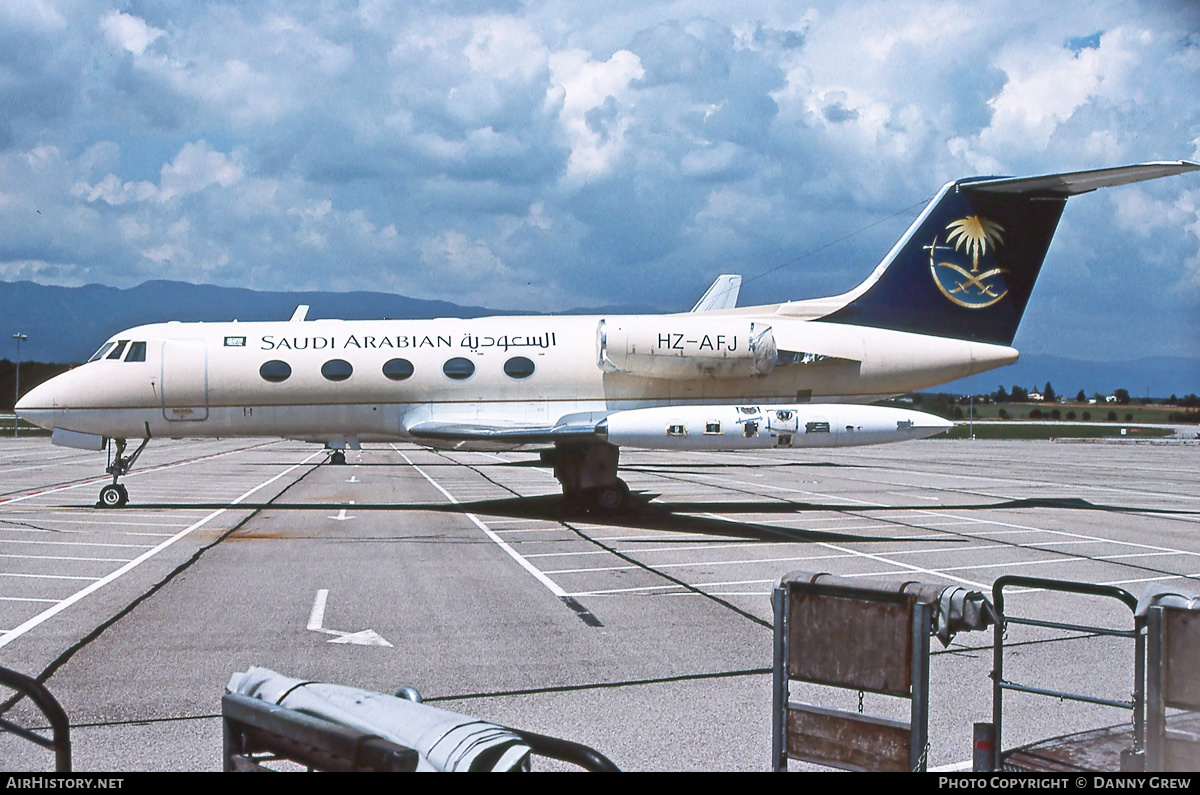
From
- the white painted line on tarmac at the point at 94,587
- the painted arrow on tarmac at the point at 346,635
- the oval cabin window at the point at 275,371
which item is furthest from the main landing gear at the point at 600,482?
the painted arrow on tarmac at the point at 346,635

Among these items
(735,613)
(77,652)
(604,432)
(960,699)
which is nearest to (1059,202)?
(604,432)

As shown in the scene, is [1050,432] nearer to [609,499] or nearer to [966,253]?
[966,253]

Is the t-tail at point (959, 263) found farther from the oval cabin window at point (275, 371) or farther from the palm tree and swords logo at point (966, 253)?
the oval cabin window at point (275, 371)

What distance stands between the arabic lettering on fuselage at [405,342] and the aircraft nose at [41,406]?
4196mm

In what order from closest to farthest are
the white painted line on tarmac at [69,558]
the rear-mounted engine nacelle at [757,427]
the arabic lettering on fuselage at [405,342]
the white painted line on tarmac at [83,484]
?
the white painted line on tarmac at [69,558] < the rear-mounted engine nacelle at [757,427] < the arabic lettering on fuselage at [405,342] < the white painted line on tarmac at [83,484]

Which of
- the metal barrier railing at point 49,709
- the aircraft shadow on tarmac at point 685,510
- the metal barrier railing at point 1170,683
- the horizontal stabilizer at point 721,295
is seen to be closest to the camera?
the metal barrier railing at point 49,709

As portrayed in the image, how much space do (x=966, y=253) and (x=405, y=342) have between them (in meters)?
11.4

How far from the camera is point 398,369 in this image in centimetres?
1892

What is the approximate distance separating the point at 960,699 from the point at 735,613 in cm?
308

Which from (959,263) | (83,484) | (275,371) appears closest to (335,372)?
(275,371)

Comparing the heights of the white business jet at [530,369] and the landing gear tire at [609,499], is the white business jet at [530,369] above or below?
above

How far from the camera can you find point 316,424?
1925cm

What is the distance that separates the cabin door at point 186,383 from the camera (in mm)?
19078

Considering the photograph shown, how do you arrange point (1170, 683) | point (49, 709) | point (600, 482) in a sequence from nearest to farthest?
point (49, 709) → point (1170, 683) → point (600, 482)
